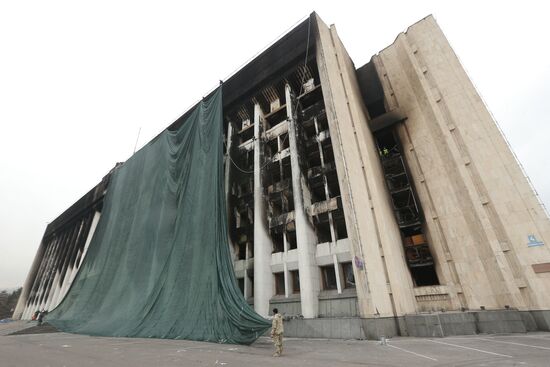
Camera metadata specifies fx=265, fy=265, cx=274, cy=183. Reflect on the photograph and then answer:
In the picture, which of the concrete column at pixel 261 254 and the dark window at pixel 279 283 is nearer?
the concrete column at pixel 261 254

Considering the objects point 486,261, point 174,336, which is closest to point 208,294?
point 174,336

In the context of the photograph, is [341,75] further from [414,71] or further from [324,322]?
[324,322]

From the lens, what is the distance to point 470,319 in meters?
16.1

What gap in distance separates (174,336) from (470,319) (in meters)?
17.5

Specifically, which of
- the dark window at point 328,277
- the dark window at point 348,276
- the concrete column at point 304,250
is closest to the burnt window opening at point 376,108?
the concrete column at point 304,250

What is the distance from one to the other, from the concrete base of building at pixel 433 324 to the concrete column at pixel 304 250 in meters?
1.23

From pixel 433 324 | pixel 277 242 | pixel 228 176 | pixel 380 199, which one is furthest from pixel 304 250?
pixel 228 176

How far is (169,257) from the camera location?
63.2 ft

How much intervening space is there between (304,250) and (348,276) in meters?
3.40

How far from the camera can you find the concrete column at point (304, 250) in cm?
1758

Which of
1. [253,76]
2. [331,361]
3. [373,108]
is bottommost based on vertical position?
[331,361]

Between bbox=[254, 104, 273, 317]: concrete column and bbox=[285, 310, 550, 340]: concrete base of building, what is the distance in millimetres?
3836

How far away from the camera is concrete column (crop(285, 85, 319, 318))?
1758 cm

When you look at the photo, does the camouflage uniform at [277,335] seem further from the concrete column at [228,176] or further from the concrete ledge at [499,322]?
the concrete column at [228,176]
